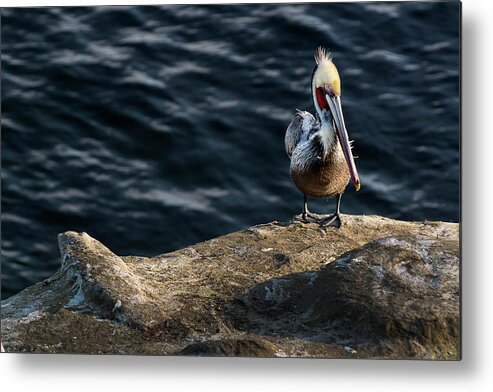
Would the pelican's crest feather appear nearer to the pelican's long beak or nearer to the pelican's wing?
the pelican's long beak

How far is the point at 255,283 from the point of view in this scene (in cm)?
481

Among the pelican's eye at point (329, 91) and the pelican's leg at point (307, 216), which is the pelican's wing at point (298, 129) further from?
the pelican's leg at point (307, 216)

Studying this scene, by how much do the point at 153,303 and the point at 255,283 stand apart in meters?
0.50

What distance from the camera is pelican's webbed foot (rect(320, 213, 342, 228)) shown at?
17.2ft

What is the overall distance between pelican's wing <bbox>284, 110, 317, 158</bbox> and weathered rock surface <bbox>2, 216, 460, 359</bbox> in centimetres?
60

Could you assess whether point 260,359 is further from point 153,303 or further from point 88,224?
point 88,224

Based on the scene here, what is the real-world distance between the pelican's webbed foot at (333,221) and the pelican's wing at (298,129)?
42 centimetres

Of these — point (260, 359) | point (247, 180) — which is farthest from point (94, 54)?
point (260, 359)

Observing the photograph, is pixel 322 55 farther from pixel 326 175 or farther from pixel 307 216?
pixel 307 216

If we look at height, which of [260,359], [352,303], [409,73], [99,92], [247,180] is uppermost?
[409,73]

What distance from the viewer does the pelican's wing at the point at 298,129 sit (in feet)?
16.6

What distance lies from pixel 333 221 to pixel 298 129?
0.54 m

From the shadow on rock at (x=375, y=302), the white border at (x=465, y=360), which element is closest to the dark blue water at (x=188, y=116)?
the white border at (x=465, y=360)

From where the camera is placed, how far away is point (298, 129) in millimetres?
5113
